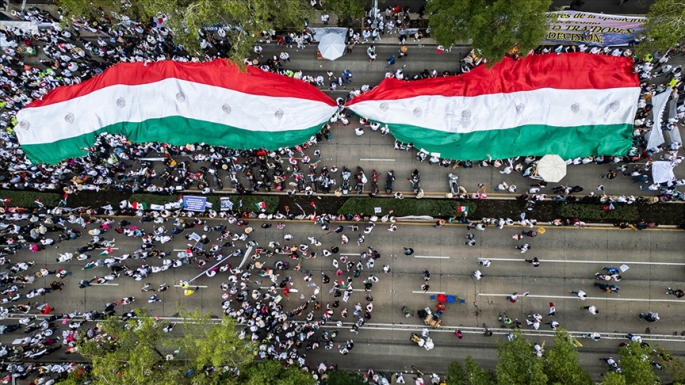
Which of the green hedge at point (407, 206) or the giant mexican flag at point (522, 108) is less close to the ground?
the giant mexican flag at point (522, 108)

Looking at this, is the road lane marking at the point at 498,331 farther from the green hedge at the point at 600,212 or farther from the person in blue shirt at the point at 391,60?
the person in blue shirt at the point at 391,60

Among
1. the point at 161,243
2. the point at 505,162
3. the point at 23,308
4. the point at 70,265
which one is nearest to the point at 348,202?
the point at 505,162

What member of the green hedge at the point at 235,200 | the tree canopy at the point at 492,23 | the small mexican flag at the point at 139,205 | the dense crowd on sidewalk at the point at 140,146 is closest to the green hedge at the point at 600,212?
the dense crowd on sidewalk at the point at 140,146

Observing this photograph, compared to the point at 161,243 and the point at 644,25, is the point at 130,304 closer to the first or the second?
the point at 161,243

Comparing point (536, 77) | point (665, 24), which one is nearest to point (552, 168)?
point (536, 77)

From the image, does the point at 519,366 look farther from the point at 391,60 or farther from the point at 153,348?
the point at 153,348

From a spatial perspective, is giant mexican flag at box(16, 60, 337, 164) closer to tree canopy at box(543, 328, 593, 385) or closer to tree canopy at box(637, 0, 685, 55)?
tree canopy at box(543, 328, 593, 385)

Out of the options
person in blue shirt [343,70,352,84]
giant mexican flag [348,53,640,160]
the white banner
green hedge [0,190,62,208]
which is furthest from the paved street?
person in blue shirt [343,70,352,84]
